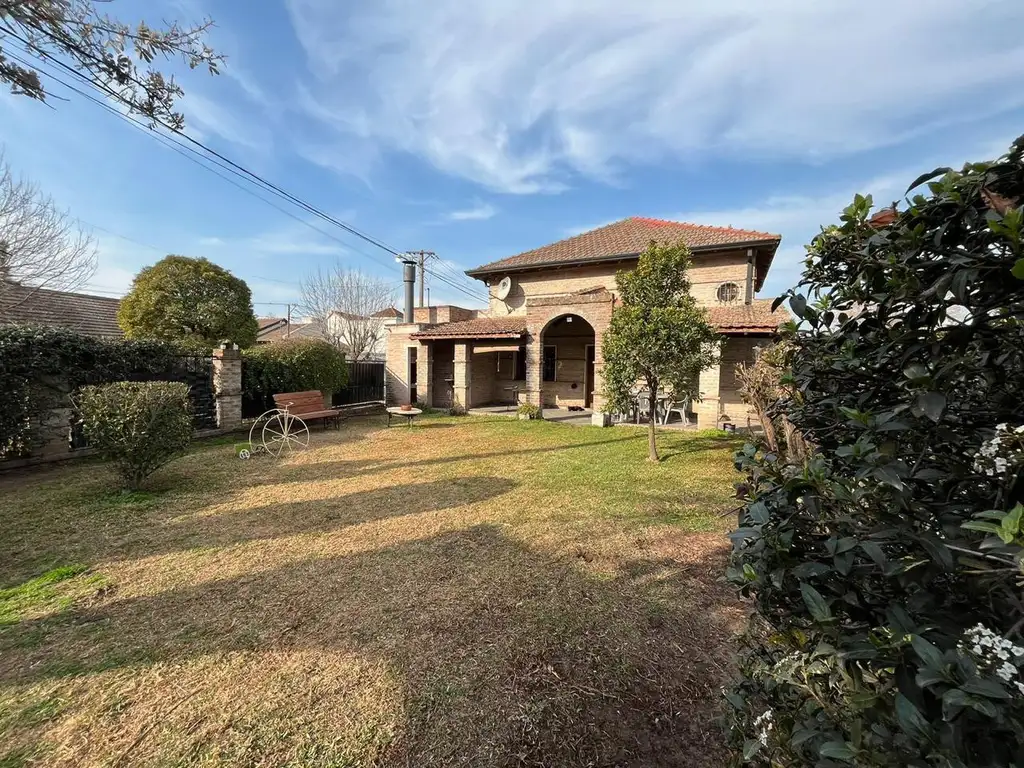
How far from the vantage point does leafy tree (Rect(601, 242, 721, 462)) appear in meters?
8.31

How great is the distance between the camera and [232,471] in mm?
7699

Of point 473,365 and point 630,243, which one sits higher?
point 630,243

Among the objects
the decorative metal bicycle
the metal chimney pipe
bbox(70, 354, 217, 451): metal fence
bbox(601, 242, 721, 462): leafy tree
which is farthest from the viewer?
the metal chimney pipe

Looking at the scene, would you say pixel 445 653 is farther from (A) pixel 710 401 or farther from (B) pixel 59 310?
(B) pixel 59 310

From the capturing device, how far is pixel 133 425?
617 centimetres

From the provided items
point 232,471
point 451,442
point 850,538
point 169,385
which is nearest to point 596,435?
point 451,442

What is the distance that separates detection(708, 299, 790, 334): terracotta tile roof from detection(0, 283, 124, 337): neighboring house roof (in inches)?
670

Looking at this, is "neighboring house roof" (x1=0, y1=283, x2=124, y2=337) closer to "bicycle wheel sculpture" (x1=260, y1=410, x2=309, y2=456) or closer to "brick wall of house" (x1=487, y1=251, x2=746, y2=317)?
"bicycle wheel sculpture" (x1=260, y1=410, x2=309, y2=456)

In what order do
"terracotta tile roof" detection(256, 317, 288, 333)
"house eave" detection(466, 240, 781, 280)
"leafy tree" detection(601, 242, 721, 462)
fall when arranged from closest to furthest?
"leafy tree" detection(601, 242, 721, 462), "house eave" detection(466, 240, 781, 280), "terracotta tile roof" detection(256, 317, 288, 333)

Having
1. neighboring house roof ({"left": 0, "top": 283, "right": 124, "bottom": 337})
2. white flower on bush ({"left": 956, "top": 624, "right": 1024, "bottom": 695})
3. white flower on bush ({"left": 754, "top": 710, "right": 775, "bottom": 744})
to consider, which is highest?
neighboring house roof ({"left": 0, "top": 283, "right": 124, "bottom": 337})

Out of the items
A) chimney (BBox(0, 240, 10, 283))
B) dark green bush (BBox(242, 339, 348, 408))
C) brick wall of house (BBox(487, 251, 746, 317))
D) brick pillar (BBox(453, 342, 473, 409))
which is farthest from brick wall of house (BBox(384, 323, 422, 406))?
chimney (BBox(0, 240, 10, 283))

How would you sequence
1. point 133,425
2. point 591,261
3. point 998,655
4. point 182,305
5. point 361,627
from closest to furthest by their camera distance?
point 998,655, point 361,627, point 133,425, point 182,305, point 591,261

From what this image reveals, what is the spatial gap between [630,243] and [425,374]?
389 inches

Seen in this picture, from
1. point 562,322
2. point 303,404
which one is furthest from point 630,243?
point 303,404
